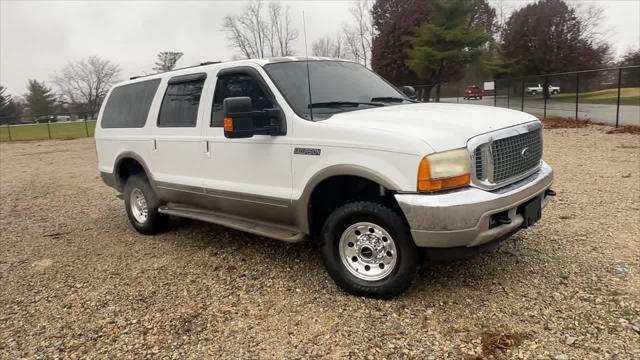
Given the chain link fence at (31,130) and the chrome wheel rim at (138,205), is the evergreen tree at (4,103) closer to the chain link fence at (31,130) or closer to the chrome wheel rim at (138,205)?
the chain link fence at (31,130)

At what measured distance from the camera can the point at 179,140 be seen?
498cm

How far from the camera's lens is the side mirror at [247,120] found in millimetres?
3705

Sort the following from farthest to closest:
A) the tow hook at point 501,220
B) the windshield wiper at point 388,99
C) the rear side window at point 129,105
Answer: the rear side window at point 129,105, the windshield wiper at point 388,99, the tow hook at point 501,220

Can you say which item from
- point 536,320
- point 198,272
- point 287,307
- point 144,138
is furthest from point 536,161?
point 144,138

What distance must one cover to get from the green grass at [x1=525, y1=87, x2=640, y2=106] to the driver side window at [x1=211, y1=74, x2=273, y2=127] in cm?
1690

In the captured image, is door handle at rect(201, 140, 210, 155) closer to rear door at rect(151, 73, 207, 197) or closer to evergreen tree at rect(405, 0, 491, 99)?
rear door at rect(151, 73, 207, 197)

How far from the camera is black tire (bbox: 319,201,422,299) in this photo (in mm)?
3396

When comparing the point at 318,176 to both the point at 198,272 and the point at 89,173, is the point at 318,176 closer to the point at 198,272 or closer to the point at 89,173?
the point at 198,272

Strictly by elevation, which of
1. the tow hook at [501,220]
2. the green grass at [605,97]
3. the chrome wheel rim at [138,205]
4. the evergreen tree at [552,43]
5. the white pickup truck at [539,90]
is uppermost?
the evergreen tree at [552,43]

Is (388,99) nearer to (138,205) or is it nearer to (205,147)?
(205,147)

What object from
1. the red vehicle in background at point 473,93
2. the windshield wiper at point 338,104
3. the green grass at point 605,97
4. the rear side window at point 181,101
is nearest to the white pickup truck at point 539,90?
the green grass at point 605,97

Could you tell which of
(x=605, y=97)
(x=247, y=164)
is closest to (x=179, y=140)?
(x=247, y=164)

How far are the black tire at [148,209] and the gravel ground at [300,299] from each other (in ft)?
0.49

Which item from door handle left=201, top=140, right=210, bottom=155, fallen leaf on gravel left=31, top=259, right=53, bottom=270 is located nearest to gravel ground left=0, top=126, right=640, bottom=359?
fallen leaf on gravel left=31, top=259, right=53, bottom=270
